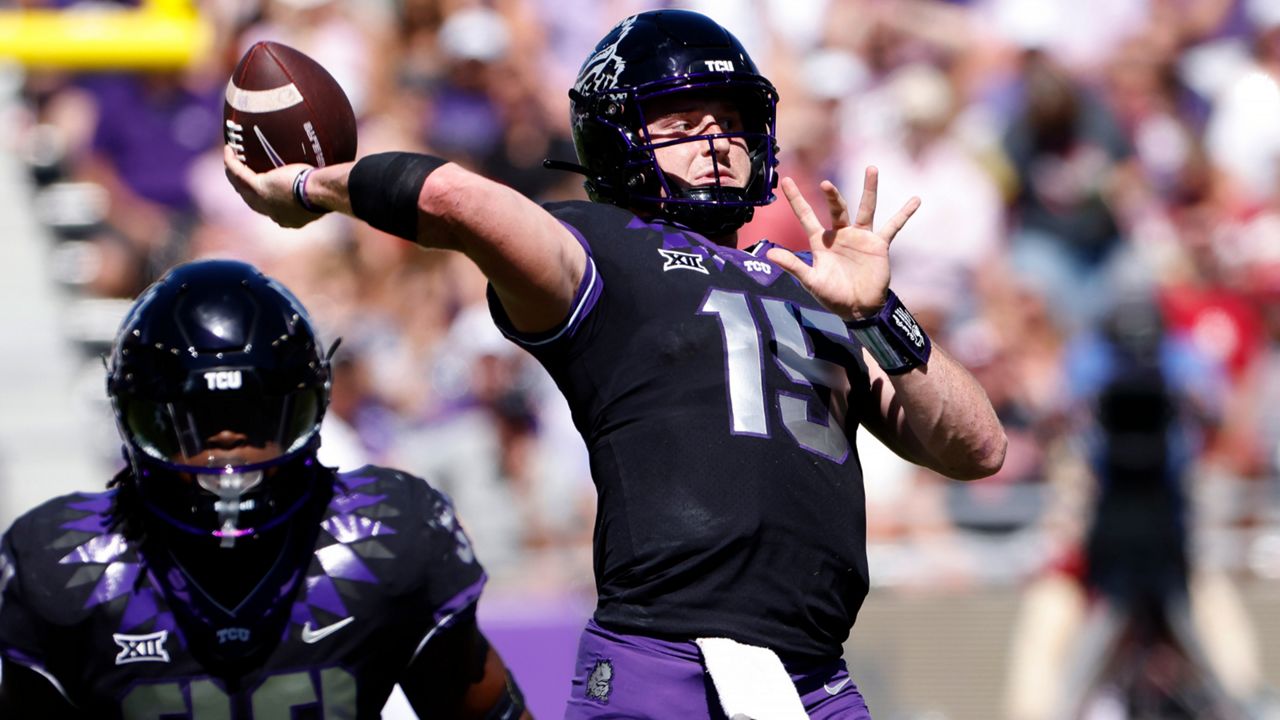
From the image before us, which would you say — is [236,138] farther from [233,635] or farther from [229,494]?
[233,635]

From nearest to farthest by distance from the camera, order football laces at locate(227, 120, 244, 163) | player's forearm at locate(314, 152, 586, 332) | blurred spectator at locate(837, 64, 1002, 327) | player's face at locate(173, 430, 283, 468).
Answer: player's forearm at locate(314, 152, 586, 332) < player's face at locate(173, 430, 283, 468) < football laces at locate(227, 120, 244, 163) < blurred spectator at locate(837, 64, 1002, 327)

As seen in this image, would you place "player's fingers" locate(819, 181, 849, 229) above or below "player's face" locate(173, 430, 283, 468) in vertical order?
above

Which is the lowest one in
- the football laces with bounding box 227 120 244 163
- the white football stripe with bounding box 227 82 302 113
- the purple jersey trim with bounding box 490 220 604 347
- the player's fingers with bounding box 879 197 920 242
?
the purple jersey trim with bounding box 490 220 604 347

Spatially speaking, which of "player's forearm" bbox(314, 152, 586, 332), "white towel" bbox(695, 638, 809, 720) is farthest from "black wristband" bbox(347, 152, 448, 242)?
"white towel" bbox(695, 638, 809, 720)

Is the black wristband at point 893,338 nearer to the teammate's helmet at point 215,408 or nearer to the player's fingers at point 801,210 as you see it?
the player's fingers at point 801,210

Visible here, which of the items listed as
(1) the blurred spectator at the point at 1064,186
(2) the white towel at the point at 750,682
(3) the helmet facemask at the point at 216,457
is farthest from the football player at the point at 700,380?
(1) the blurred spectator at the point at 1064,186

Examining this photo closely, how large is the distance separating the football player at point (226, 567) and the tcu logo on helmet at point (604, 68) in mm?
736

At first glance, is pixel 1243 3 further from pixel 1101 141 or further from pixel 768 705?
pixel 768 705

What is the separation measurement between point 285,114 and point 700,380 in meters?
0.94

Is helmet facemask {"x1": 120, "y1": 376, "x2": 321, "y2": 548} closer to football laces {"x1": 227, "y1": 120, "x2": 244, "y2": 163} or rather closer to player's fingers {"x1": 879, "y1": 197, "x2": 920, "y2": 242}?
football laces {"x1": 227, "y1": 120, "x2": 244, "y2": 163}

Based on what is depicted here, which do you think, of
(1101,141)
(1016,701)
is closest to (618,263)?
(1016,701)

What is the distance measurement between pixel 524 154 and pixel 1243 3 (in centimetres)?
413

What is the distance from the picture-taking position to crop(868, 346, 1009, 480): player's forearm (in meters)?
3.46

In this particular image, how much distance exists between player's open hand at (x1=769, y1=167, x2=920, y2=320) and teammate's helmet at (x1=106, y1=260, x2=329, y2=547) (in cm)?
92
